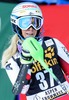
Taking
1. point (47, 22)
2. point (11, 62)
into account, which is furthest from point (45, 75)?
point (47, 22)

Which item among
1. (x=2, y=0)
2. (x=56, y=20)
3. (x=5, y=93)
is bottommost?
(x=5, y=93)

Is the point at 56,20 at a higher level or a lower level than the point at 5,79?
higher

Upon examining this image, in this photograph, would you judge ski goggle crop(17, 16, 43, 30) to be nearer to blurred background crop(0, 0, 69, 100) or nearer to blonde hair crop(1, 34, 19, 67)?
blonde hair crop(1, 34, 19, 67)

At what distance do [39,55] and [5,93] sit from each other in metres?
0.90

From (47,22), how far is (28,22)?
2.56 feet

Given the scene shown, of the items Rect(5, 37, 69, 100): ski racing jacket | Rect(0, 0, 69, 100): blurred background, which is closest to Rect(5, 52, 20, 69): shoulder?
Rect(5, 37, 69, 100): ski racing jacket

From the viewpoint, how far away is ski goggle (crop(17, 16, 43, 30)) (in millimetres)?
1244

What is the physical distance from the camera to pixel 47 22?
79.5 inches

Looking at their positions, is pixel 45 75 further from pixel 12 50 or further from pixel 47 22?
pixel 47 22

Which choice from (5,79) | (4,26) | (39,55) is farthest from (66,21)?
(39,55)

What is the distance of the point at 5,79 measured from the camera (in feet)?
6.35

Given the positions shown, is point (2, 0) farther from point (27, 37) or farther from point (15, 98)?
point (27, 37)

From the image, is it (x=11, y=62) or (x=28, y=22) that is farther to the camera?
(x=11, y=62)

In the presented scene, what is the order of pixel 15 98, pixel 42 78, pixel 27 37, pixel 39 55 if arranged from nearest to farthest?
1. pixel 39 55
2. pixel 27 37
3. pixel 42 78
4. pixel 15 98
